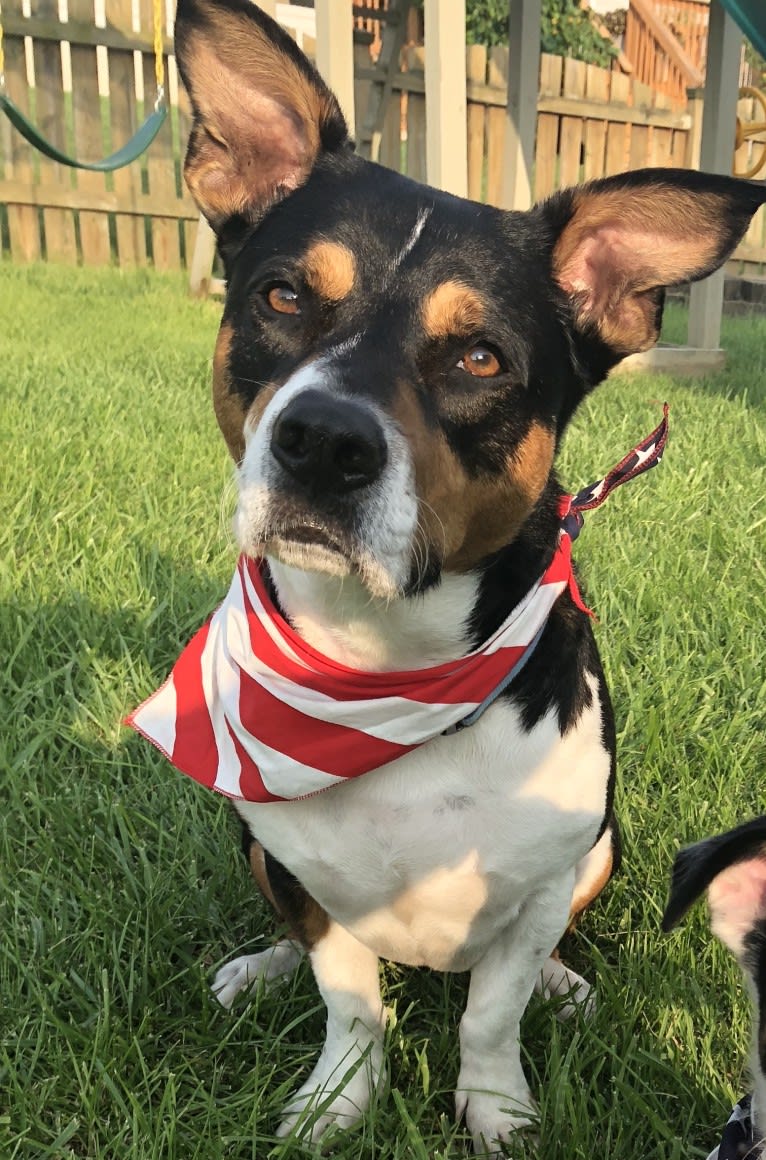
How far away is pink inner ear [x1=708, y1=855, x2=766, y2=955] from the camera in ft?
5.85

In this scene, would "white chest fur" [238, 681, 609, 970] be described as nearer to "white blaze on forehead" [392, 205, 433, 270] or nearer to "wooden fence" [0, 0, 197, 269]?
"white blaze on forehead" [392, 205, 433, 270]

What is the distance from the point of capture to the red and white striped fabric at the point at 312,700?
2053mm

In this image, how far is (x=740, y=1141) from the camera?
1717mm

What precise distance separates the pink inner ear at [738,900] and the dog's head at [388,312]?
0.75m

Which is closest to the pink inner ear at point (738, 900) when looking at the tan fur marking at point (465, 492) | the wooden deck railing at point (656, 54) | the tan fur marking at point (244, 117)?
the tan fur marking at point (465, 492)

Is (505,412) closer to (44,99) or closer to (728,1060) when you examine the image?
(728,1060)

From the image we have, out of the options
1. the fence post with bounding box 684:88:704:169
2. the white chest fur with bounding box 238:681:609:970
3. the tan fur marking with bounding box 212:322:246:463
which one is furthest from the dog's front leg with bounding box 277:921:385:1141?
the fence post with bounding box 684:88:704:169

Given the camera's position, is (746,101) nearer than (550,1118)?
No

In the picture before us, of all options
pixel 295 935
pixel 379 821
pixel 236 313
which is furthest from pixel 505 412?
pixel 295 935

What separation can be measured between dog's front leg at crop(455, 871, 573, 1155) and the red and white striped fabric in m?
0.46

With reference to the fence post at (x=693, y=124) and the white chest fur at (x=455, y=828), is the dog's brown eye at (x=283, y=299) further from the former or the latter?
the fence post at (x=693, y=124)

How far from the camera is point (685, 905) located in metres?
1.62

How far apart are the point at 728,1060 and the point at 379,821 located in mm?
905

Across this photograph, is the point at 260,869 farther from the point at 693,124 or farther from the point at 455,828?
the point at 693,124
